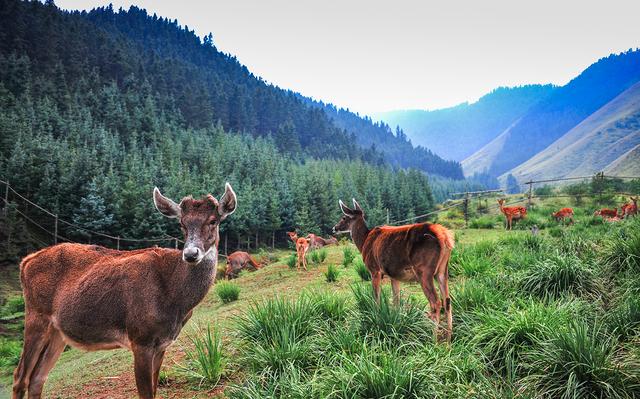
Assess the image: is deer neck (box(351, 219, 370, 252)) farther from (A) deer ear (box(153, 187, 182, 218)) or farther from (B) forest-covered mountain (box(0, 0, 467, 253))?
(B) forest-covered mountain (box(0, 0, 467, 253))

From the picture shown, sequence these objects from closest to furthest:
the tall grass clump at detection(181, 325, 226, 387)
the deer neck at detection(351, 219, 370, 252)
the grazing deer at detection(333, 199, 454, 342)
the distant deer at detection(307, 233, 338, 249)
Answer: the tall grass clump at detection(181, 325, 226, 387), the grazing deer at detection(333, 199, 454, 342), the deer neck at detection(351, 219, 370, 252), the distant deer at detection(307, 233, 338, 249)

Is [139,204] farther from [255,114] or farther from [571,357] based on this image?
[255,114]

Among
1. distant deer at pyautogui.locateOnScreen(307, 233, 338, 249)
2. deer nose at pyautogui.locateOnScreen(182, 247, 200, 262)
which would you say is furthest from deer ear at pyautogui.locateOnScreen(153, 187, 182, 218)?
distant deer at pyautogui.locateOnScreen(307, 233, 338, 249)

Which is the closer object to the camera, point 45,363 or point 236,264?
point 45,363

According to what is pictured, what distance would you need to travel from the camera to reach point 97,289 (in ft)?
14.7

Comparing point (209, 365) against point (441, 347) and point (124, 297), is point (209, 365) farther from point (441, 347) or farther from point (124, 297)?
point (441, 347)

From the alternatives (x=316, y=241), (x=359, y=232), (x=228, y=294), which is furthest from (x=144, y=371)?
(x=316, y=241)

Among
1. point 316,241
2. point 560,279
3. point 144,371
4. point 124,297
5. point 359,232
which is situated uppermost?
point 124,297

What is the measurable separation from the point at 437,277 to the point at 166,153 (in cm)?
6573

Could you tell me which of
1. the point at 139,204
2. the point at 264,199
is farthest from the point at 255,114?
the point at 139,204

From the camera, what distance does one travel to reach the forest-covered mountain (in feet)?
126

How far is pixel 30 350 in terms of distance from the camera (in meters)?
4.61

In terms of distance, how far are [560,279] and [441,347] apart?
143 inches

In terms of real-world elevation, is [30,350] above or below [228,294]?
above
